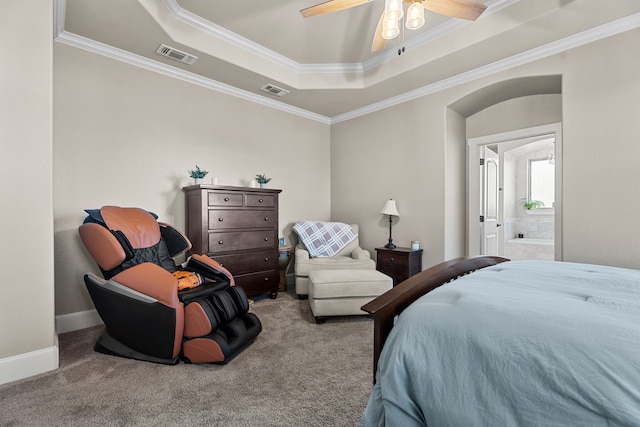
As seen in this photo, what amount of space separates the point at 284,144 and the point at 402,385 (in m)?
4.10

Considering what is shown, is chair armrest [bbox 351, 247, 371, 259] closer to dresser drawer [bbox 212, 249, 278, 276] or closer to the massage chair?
dresser drawer [bbox 212, 249, 278, 276]

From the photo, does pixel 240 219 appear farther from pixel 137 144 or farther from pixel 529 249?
pixel 529 249

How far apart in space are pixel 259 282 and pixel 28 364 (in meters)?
2.09

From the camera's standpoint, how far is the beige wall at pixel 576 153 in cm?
268

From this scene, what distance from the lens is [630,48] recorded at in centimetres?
266

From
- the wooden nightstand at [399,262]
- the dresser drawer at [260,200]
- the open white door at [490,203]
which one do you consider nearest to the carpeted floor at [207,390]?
the wooden nightstand at [399,262]

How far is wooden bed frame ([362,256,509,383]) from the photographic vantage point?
1260mm

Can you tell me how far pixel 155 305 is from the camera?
2.08 meters

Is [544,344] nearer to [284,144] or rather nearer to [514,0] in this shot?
[514,0]

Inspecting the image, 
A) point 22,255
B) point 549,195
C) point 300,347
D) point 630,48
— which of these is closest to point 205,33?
point 22,255

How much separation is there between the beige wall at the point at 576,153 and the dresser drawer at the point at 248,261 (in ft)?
6.09

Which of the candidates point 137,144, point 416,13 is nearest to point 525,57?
point 416,13

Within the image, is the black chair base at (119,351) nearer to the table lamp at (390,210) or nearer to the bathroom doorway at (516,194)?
the table lamp at (390,210)

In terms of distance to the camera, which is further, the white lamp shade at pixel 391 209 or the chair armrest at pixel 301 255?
the white lamp shade at pixel 391 209
